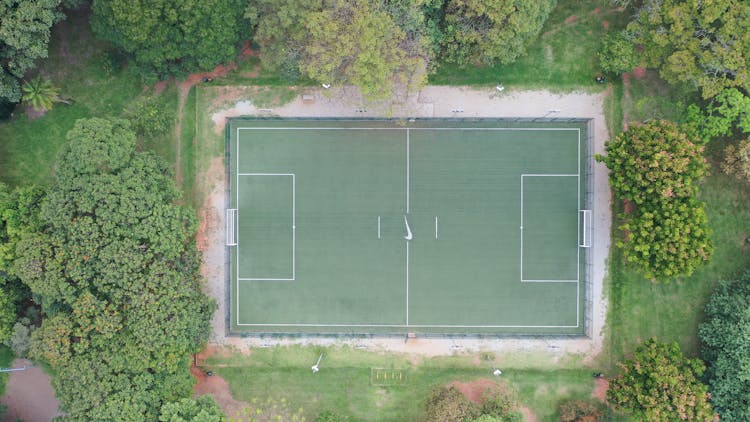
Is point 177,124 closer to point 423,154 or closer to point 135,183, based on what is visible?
point 135,183

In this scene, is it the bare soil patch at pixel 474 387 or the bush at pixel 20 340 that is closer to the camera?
the bush at pixel 20 340

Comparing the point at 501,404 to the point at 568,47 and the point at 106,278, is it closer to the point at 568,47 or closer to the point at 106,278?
the point at 568,47

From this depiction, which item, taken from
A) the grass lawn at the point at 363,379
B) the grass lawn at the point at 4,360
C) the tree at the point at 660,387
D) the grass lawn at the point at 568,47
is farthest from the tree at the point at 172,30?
the tree at the point at 660,387

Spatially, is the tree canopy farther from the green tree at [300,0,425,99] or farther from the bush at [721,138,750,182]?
the bush at [721,138,750,182]

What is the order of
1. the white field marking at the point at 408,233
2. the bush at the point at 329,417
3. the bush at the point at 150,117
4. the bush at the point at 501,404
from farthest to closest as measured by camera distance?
the white field marking at the point at 408,233, the bush at the point at 150,117, the bush at the point at 329,417, the bush at the point at 501,404

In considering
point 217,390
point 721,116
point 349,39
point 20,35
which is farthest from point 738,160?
point 20,35

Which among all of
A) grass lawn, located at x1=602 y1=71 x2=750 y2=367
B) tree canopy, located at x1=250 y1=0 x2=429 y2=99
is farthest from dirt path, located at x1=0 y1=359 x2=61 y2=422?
grass lawn, located at x1=602 y1=71 x2=750 y2=367

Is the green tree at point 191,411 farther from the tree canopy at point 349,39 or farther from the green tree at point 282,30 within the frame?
the tree canopy at point 349,39
